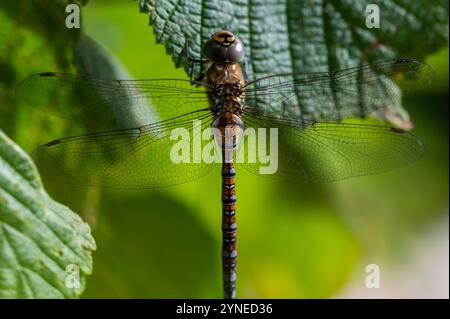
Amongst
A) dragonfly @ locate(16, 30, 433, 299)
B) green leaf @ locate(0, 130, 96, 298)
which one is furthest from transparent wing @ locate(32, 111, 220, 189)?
green leaf @ locate(0, 130, 96, 298)

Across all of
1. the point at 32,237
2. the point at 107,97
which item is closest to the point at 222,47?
the point at 107,97

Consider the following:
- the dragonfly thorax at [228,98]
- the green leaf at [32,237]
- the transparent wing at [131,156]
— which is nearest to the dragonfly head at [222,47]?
the dragonfly thorax at [228,98]

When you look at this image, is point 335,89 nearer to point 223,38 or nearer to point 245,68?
point 245,68

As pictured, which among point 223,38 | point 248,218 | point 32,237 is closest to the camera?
point 32,237

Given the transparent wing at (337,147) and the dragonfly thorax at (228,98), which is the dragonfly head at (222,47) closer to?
the dragonfly thorax at (228,98)

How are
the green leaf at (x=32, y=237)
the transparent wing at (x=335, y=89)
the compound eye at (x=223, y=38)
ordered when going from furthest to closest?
the transparent wing at (x=335, y=89) → the compound eye at (x=223, y=38) → the green leaf at (x=32, y=237)
